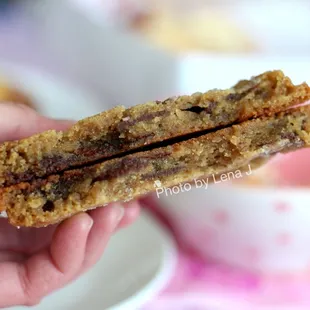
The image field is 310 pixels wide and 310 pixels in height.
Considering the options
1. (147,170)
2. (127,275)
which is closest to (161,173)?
(147,170)

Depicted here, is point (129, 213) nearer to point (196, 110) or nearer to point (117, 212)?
point (117, 212)

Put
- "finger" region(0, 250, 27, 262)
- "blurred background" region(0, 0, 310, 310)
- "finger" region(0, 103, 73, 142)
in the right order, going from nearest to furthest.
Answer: "finger" region(0, 103, 73, 142) → "finger" region(0, 250, 27, 262) → "blurred background" region(0, 0, 310, 310)

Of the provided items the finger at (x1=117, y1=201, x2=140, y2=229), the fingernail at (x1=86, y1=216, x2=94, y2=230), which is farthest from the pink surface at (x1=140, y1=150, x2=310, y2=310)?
the fingernail at (x1=86, y1=216, x2=94, y2=230)

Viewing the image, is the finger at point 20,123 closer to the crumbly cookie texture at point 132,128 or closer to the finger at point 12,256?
the crumbly cookie texture at point 132,128

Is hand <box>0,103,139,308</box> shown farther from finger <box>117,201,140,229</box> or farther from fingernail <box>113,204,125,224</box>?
finger <box>117,201,140,229</box>

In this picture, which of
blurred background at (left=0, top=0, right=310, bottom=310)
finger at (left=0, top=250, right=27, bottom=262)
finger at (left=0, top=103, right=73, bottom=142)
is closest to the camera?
finger at (left=0, top=103, right=73, bottom=142)

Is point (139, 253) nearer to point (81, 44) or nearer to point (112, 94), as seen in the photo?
point (112, 94)

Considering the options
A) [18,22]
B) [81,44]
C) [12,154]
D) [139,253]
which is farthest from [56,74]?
[12,154]
